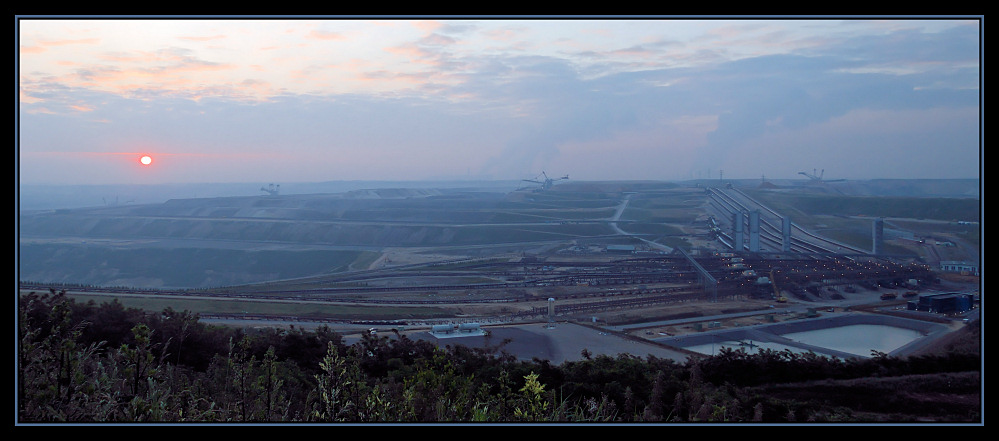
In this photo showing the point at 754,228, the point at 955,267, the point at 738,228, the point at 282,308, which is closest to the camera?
the point at 955,267

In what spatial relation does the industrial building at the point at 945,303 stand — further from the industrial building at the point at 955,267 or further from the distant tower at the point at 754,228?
the distant tower at the point at 754,228

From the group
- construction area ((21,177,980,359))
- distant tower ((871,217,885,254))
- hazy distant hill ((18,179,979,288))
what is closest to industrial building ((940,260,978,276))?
construction area ((21,177,980,359))

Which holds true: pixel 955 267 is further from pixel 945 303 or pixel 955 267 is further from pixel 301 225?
pixel 301 225

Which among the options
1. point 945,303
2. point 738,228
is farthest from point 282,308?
point 945,303

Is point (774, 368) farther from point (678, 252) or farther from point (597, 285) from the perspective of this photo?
point (678, 252)

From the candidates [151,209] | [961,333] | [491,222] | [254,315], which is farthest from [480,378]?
[151,209]

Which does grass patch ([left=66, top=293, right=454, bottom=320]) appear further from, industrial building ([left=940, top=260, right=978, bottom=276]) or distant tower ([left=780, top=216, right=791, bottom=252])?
industrial building ([left=940, top=260, right=978, bottom=276])
